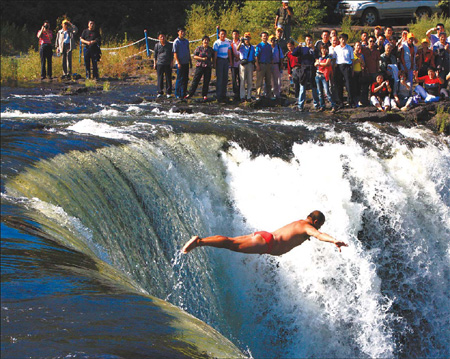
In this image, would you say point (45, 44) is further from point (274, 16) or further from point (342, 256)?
point (342, 256)

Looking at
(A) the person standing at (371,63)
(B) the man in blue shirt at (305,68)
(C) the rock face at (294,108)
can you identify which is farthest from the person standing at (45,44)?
(A) the person standing at (371,63)

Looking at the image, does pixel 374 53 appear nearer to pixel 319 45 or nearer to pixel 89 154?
pixel 319 45

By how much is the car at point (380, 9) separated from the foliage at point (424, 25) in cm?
108

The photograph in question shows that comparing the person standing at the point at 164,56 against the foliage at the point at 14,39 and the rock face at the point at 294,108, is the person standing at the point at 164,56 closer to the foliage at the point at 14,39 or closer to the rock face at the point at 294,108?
the rock face at the point at 294,108

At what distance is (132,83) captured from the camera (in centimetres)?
1991

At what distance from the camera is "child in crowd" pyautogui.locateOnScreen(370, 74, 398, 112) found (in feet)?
54.1

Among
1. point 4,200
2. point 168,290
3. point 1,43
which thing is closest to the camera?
point 4,200

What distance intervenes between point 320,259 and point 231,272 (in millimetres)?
1448

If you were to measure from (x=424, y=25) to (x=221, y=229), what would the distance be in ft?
59.2

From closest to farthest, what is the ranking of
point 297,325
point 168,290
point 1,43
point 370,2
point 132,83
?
point 168,290, point 297,325, point 132,83, point 1,43, point 370,2

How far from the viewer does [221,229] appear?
1084cm

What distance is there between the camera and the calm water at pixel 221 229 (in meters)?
5.73

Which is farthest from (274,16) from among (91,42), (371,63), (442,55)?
(371,63)

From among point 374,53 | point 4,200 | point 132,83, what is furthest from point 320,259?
point 132,83
